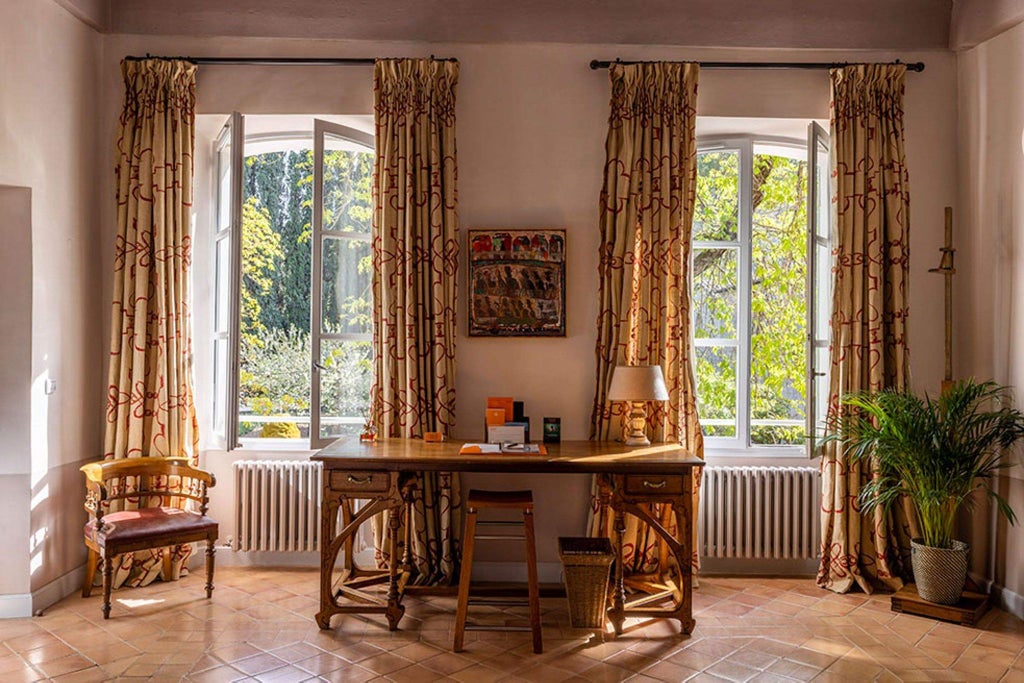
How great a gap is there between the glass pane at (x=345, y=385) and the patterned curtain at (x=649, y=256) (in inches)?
55.9

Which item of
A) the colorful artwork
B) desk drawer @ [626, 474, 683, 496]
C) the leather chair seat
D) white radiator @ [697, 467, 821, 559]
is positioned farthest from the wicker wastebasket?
the leather chair seat

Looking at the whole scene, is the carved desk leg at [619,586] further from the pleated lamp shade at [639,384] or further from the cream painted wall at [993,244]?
the cream painted wall at [993,244]

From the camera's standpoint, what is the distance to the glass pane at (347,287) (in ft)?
13.6

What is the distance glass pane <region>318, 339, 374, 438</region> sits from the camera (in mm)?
4176

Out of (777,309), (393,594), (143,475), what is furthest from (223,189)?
(777,309)

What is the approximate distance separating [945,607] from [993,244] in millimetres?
2043

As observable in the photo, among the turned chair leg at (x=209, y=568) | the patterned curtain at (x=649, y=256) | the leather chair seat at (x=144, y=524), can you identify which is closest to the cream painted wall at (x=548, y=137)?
the patterned curtain at (x=649, y=256)

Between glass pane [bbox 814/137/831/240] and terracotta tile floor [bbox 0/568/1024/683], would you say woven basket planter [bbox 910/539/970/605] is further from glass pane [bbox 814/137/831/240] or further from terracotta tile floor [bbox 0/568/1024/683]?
glass pane [bbox 814/137/831/240]

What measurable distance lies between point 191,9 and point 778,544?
4800 millimetres

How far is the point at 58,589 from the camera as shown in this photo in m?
3.73

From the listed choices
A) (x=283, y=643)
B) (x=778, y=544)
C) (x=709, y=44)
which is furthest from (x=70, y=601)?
(x=709, y=44)

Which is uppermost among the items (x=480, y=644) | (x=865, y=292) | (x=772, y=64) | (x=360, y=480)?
(x=772, y=64)

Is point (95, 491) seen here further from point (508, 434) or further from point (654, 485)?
point (654, 485)

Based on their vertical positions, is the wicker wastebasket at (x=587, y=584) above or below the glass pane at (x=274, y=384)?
below
